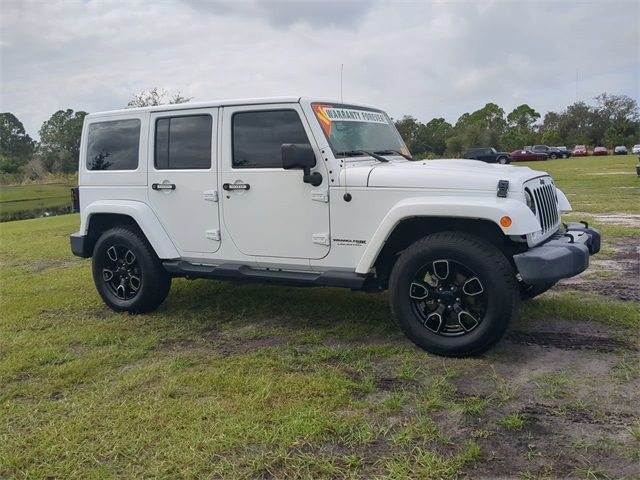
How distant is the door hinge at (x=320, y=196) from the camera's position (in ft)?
15.1

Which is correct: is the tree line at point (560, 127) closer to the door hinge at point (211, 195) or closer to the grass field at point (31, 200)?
the grass field at point (31, 200)

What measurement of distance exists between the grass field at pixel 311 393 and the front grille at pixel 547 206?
880mm

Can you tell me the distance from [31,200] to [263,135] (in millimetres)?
36106

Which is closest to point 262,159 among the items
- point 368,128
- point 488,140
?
point 368,128

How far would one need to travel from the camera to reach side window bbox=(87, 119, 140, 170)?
5.67 metres

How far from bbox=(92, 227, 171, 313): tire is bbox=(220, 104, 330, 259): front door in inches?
39.7

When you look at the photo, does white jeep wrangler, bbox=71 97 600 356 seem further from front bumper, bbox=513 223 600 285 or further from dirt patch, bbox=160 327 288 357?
dirt patch, bbox=160 327 288 357

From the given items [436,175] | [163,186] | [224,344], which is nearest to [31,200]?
[163,186]

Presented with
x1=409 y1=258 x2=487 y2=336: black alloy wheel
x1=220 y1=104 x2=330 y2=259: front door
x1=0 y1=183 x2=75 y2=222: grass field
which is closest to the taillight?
x1=220 y1=104 x2=330 y2=259: front door

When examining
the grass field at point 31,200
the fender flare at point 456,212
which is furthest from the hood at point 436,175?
the grass field at point 31,200

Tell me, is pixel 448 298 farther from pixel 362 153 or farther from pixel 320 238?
pixel 362 153

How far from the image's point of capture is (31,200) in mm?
36219

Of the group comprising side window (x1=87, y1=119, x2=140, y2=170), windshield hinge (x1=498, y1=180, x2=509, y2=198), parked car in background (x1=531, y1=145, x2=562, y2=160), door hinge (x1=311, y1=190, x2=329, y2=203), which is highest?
parked car in background (x1=531, y1=145, x2=562, y2=160)

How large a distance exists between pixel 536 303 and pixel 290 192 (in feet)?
8.73
